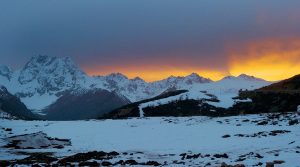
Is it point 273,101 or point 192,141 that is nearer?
point 192,141

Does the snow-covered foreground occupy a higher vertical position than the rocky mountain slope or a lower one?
lower

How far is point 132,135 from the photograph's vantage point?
6456 centimetres

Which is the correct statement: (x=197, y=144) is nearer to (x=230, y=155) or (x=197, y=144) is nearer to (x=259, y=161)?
(x=230, y=155)

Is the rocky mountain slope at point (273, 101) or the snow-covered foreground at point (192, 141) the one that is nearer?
the snow-covered foreground at point (192, 141)

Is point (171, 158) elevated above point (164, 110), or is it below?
below

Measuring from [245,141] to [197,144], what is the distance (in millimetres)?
5588

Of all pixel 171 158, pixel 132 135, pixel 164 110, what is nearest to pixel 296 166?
pixel 171 158

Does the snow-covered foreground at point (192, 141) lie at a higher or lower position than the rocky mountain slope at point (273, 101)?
lower

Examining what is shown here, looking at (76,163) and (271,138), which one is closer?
(76,163)

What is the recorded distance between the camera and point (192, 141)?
52.6m

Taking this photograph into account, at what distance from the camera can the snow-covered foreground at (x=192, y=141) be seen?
3469 cm

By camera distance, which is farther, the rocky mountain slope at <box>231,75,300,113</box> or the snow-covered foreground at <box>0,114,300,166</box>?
the rocky mountain slope at <box>231,75,300,113</box>

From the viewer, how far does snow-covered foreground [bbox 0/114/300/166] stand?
3469 centimetres

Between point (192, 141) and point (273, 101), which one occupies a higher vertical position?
point (273, 101)
